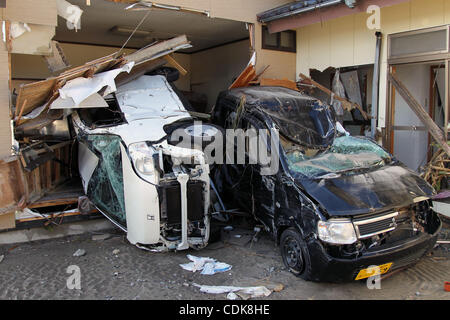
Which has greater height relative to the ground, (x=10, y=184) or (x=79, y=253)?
(x=10, y=184)

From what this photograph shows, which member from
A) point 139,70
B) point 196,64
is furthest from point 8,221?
point 196,64

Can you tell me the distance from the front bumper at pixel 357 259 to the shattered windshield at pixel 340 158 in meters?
0.89

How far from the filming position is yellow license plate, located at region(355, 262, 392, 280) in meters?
3.66

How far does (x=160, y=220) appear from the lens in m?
4.51

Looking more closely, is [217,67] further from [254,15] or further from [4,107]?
[4,107]

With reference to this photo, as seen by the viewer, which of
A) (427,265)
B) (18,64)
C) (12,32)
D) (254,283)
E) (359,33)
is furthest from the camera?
(18,64)

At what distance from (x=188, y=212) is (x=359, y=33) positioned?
206 inches

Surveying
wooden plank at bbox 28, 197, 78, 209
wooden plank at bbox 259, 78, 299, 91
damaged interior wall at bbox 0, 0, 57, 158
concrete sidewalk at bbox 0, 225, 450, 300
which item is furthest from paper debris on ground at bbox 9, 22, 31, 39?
wooden plank at bbox 259, 78, 299, 91

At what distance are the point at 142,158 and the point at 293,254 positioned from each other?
83.8 inches

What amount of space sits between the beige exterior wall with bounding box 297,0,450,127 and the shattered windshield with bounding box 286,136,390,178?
2.45m

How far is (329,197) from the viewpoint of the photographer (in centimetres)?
373

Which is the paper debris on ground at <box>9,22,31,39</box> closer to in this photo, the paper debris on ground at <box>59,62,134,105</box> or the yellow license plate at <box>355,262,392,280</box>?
the paper debris on ground at <box>59,62,134,105</box>

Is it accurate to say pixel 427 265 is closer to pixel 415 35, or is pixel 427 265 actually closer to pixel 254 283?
pixel 254 283
